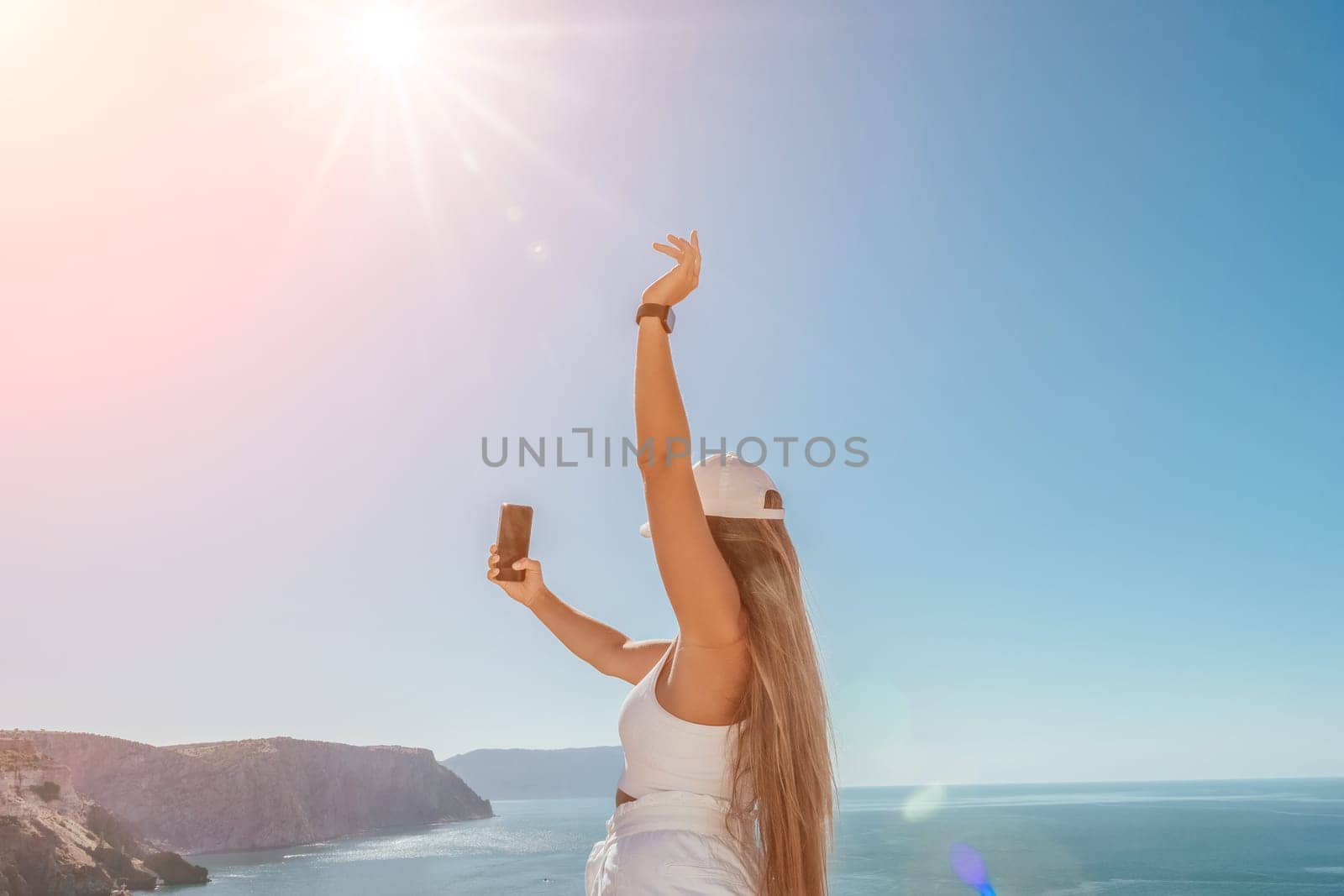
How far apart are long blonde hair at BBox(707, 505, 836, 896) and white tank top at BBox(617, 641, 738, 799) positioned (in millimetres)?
39

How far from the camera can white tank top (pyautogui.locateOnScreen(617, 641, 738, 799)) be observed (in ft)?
6.47

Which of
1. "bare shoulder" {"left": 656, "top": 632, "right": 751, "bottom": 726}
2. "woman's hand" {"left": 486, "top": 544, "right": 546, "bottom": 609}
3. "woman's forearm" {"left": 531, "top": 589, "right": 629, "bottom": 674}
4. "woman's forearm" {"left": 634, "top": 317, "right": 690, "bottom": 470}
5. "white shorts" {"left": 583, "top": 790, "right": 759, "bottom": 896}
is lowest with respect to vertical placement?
"white shorts" {"left": 583, "top": 790, "right": 759, "bottom": 896}

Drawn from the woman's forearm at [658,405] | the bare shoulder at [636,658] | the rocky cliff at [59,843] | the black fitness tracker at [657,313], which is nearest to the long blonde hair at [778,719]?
the woman's forearm at [658,405]

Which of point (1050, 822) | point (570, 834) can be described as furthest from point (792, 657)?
point (1050, 822)

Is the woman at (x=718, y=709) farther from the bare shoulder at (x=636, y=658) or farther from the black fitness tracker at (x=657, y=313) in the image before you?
the bare shoulder at (x=636, y=658)

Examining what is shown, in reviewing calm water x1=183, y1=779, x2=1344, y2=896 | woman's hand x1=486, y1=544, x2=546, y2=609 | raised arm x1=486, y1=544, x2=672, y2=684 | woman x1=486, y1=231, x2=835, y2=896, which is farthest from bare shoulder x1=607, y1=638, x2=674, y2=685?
calm water x1=183, y1=779, x2=1344, y2=896

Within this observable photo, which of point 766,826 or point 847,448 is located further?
point 847,448

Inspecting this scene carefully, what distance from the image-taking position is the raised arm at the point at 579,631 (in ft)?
9.66

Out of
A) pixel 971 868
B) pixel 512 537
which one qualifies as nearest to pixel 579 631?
pixel 512 537

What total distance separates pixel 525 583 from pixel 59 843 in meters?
87.6

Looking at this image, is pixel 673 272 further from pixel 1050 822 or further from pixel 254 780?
pixel 1050 822

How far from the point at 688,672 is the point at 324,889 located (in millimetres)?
95396

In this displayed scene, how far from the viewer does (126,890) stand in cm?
7412

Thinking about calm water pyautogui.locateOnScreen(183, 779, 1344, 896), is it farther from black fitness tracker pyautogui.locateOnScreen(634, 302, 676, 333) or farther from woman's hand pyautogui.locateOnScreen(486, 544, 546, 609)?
black fitness tracker pyautogui.locateOnScreen(634, 302, 676, 333)
